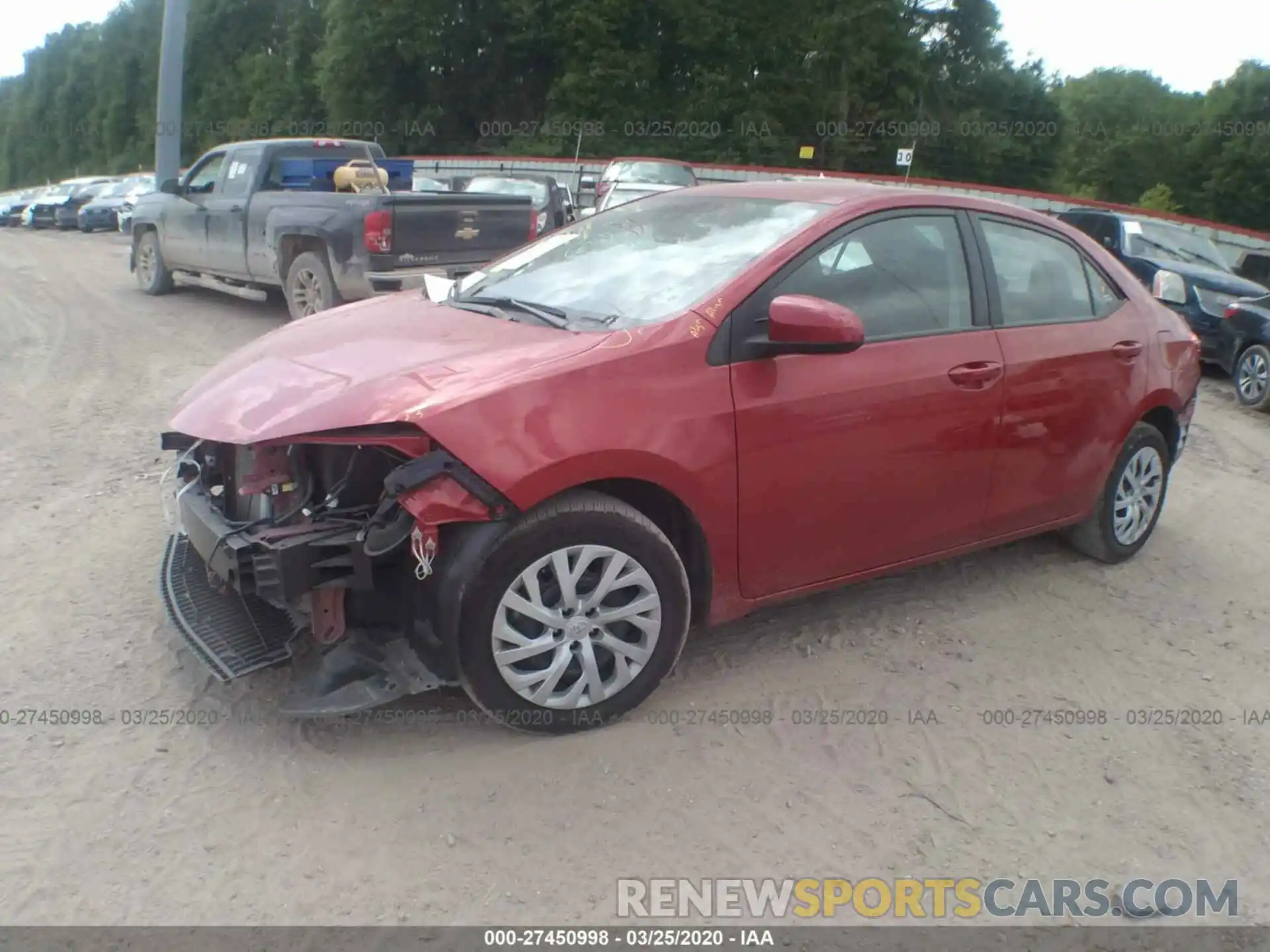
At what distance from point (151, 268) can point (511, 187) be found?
5133mm

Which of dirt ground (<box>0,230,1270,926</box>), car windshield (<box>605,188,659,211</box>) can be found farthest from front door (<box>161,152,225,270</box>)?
car windshield (<box>605,188,659,211</box>)

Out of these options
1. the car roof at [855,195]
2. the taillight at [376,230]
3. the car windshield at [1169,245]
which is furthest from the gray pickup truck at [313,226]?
the car windshield at [1169,245]

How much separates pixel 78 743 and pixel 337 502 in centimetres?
109

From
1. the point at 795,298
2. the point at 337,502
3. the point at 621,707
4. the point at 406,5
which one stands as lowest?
the point at 621,707

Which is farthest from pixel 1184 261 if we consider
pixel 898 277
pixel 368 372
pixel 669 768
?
pixel 368 372

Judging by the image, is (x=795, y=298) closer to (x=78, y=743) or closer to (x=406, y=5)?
(x=78, y=743)

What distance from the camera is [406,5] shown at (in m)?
40.8

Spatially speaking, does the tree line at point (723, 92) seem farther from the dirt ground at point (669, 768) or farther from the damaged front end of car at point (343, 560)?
the damaged front end of car at point (343, 560)

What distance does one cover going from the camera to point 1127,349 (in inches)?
188

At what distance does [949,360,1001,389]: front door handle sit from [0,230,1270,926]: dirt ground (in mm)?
1021

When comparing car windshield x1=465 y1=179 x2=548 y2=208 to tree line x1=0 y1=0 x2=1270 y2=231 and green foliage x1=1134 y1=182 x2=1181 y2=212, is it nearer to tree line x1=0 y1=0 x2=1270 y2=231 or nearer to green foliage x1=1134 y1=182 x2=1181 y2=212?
tree line x1=0 y1=0 x2=1270 y2=231

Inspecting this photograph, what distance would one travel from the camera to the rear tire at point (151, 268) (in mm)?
12680

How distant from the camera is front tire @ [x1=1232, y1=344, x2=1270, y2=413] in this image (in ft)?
32.1
